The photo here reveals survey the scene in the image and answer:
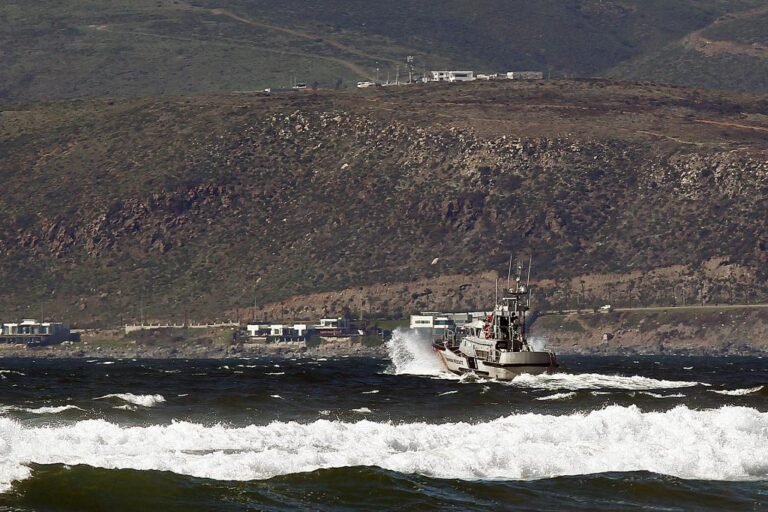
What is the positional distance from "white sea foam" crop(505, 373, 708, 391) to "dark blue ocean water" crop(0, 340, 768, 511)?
16.6 metres

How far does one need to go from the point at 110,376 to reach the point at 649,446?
246 ft

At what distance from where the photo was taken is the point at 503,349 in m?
119

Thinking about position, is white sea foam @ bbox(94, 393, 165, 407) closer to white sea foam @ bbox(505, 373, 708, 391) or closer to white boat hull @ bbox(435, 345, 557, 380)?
white sea foam @ bbox(505, 373, 708, 391)

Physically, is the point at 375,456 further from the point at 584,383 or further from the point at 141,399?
the point at 584,383

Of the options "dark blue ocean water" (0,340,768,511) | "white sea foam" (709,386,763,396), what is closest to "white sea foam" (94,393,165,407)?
"dark blue ocean water" (0,340,768,511)

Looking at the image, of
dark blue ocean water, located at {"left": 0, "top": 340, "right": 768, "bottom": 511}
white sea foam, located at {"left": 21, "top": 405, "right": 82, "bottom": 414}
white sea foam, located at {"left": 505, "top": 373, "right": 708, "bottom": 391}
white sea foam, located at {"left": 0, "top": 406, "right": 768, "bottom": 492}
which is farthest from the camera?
white sea foam, located at {"left": 505, "top": 373, "right": 708, "bottom": 391}

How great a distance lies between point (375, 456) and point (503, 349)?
56.9 meters

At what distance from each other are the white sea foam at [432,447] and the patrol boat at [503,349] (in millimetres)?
41236

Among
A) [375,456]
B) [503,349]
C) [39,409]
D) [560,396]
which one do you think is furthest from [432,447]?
[503,349]

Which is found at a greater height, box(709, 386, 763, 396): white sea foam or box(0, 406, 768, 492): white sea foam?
box(0, 406, 768, 492): white sea foam

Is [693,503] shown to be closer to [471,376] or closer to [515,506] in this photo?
[515,506]

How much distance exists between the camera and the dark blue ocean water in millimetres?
55812

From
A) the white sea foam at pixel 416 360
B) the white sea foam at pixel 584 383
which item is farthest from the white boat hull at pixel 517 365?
the white sea foam at pixel 416 360

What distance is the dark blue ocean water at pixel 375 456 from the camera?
5581 cm
